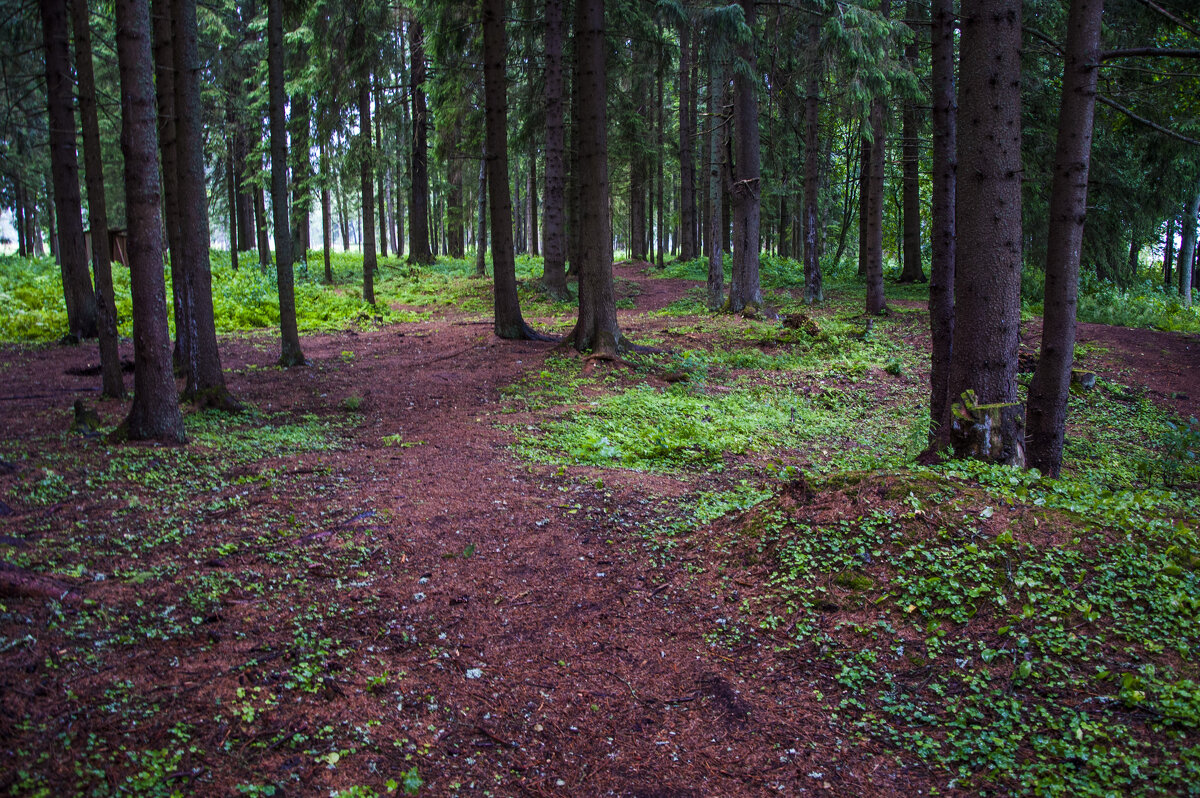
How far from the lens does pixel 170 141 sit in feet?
31.3

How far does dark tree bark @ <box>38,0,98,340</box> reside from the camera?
515 inches

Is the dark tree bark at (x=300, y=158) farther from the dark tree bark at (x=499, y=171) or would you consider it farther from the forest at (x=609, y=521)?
the dark tree bark at (x=499, y=171)

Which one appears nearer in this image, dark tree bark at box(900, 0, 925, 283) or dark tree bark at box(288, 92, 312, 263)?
dark tree bark at box(288, 92, 312, 263)

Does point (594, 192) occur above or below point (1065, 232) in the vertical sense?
above

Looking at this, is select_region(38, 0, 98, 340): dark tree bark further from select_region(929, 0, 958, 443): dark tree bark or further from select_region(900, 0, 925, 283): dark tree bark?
select_region(900, 0, 925, 283): dark tree bark

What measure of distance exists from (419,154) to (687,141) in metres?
9.60

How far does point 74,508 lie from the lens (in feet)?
18.5

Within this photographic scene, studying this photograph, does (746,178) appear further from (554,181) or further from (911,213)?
(911,213)

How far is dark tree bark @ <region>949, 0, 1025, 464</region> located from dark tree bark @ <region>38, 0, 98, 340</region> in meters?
14.6

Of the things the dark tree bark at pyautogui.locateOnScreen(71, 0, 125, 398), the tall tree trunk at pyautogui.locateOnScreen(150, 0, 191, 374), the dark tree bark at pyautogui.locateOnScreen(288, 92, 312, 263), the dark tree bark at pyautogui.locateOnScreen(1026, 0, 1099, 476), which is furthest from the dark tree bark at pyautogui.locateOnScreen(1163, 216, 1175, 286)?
the dark tree bark at pyautogui.locateOnScreen(71, 0, 125, 398)

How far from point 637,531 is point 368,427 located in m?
4.58

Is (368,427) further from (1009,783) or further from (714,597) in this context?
(1009,783)

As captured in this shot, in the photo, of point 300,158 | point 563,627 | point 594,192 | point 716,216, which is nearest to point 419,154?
point 300,158

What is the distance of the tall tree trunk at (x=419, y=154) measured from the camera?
877 inches
